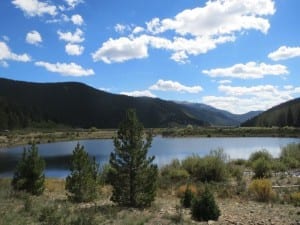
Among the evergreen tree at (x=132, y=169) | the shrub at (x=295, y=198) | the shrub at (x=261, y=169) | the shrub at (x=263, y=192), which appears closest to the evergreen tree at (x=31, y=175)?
the evergreen tree at (x=132, y=169)

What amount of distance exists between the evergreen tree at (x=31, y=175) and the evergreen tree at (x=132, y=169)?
5644 millimetres

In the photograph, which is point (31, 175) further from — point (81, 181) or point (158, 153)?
point (158, 153)

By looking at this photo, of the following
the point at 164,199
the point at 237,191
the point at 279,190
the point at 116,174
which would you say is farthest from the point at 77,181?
the point at 279,190

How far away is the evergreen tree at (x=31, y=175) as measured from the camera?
19234 millimetres

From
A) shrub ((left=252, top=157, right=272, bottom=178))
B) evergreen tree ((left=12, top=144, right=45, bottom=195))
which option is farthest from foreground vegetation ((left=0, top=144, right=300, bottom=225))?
shrub ((left=252, top=157, right=272, bottom=178))

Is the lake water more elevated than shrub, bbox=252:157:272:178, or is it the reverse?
shrub, bbox=252:157:272:178

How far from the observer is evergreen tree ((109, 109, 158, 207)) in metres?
15.0

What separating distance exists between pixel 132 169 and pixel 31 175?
663 cm

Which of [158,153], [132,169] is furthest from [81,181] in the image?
[158,153]

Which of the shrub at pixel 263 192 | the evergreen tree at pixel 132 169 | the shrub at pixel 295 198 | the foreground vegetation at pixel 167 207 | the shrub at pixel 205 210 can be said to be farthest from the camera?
the shrub at pixel 263 192

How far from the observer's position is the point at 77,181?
55.2 ft

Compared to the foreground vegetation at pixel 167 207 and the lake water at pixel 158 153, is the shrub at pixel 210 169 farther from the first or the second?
the lake water at pixel 158 153

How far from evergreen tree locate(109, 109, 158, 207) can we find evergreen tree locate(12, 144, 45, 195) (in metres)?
5.64

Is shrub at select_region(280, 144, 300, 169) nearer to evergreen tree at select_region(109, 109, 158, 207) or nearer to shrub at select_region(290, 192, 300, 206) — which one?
shrub at select_region(290, 192, 300, 206)
